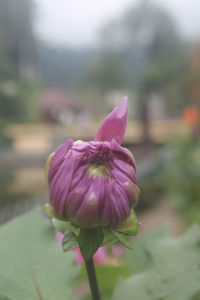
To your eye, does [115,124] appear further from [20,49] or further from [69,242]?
[20,49]

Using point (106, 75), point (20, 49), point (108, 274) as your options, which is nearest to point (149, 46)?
point (106, 75)

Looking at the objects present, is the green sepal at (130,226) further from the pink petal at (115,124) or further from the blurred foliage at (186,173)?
the blurred foliage at (186,173)

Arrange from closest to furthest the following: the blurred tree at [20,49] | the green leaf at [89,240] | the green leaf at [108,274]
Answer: the green leaf at [89,240], the green leaf at [108,274], the blurred tree at [20,49]

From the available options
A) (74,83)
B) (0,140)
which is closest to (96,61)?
(74,83)

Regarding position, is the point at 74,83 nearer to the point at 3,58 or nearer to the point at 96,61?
the point at 96,61

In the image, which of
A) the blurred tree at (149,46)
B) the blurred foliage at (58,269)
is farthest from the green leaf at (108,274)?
the blurred tree at (149,46)

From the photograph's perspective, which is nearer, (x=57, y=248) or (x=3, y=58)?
(x=57, y=248)
